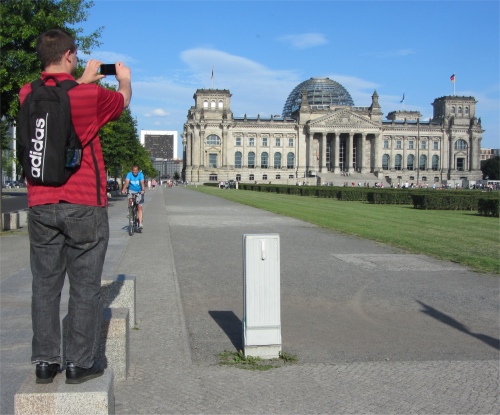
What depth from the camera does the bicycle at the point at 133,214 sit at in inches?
730

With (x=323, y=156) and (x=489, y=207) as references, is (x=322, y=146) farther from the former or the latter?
(x=489, y=207)

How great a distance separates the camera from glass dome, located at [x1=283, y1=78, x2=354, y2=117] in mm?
157750

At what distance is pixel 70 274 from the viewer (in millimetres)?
3775

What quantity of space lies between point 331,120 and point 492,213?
117 metres

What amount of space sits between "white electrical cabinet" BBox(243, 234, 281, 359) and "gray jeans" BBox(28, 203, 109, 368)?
2.16 metres

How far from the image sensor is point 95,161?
375 cm

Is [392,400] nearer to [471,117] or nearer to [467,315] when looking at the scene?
[467,315]

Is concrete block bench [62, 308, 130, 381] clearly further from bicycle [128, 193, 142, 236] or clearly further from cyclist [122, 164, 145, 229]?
cyclist [122, 164, 145, 229]

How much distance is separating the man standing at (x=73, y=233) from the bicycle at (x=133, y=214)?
48.5ft

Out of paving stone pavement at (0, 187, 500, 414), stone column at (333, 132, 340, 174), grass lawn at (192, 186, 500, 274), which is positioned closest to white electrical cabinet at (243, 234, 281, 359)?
paving stone pavement at (0, 187, 500, 414)

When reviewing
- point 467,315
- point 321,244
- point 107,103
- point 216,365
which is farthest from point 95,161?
point 321,244

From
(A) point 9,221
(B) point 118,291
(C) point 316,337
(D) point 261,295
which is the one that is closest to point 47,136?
(D) point 261,295

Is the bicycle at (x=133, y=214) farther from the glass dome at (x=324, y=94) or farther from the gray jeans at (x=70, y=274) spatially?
the glass dome at (x=324, y=94)

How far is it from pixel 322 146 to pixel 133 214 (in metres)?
131
